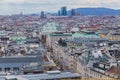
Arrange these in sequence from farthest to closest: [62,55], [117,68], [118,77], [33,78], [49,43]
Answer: [49,43]
[62,55]
[117,68]
[118,77]
[33,78]

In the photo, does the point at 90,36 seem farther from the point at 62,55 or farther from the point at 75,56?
the point at 75,56

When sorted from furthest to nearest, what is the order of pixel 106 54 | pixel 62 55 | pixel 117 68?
pixel 62 55, pixel 106 54, pixel 117 68

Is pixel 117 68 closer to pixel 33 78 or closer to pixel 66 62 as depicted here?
pixel 33 78

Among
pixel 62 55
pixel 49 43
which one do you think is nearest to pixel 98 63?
pixel 62 55

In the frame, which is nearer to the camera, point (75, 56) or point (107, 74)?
point (107, 74)

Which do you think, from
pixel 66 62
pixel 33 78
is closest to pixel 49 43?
pixel 66 62

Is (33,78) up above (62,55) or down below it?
above

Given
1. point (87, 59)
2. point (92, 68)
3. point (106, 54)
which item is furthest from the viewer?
point (106, 54)

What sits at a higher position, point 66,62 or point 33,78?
point 33,78

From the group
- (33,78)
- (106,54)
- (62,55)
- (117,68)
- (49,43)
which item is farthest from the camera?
(49,43)
